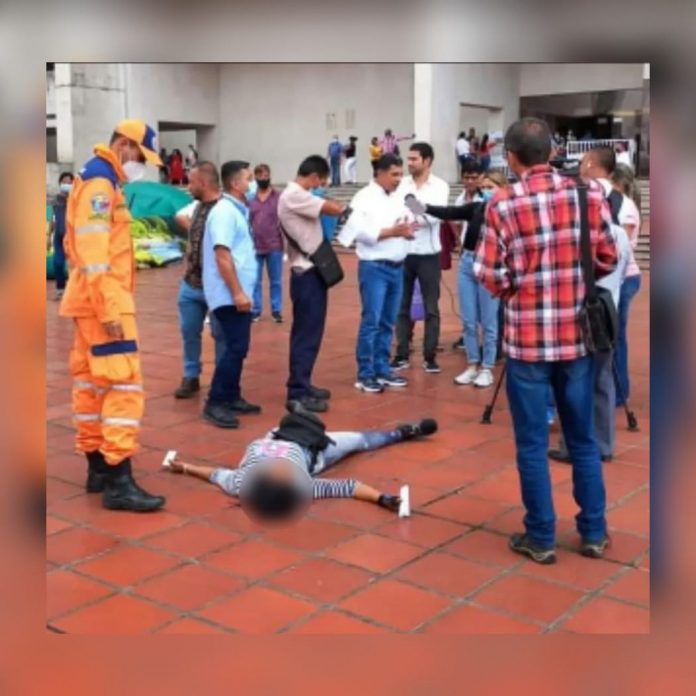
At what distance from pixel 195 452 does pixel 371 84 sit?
22450 millimetres

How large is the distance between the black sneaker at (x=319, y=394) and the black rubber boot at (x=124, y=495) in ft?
6.34

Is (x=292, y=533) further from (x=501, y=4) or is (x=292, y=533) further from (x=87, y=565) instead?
(x=501, y=4)

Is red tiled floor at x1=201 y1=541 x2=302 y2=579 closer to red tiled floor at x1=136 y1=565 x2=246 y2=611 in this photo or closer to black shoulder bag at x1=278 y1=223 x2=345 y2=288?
red tiled floor at x1=136 y1=565 x2=246 y2=611

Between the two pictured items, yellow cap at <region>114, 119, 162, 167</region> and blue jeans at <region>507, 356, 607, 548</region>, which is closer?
blue jeans at <region>507, 356, 607, 548</region>

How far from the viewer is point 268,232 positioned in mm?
9117

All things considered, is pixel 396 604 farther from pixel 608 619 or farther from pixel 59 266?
pixel 59 266

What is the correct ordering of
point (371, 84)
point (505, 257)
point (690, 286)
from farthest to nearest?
point (371, 84), point (505, 257), point (690, 286)

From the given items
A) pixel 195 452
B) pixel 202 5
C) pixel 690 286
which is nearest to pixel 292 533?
pixel 195 452

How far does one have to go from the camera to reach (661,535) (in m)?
2.38

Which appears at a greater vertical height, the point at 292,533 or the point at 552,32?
the point at 552,32

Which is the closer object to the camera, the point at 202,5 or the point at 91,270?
the point at 202,5

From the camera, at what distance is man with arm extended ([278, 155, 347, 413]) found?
5.53 m

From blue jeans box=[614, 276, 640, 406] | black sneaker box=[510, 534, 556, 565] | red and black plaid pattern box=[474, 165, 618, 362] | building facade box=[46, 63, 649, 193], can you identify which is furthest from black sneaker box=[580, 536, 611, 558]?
building facade box=[46, 63, 649, 193]

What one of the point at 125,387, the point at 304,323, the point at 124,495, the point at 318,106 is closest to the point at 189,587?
the point at 124,495
